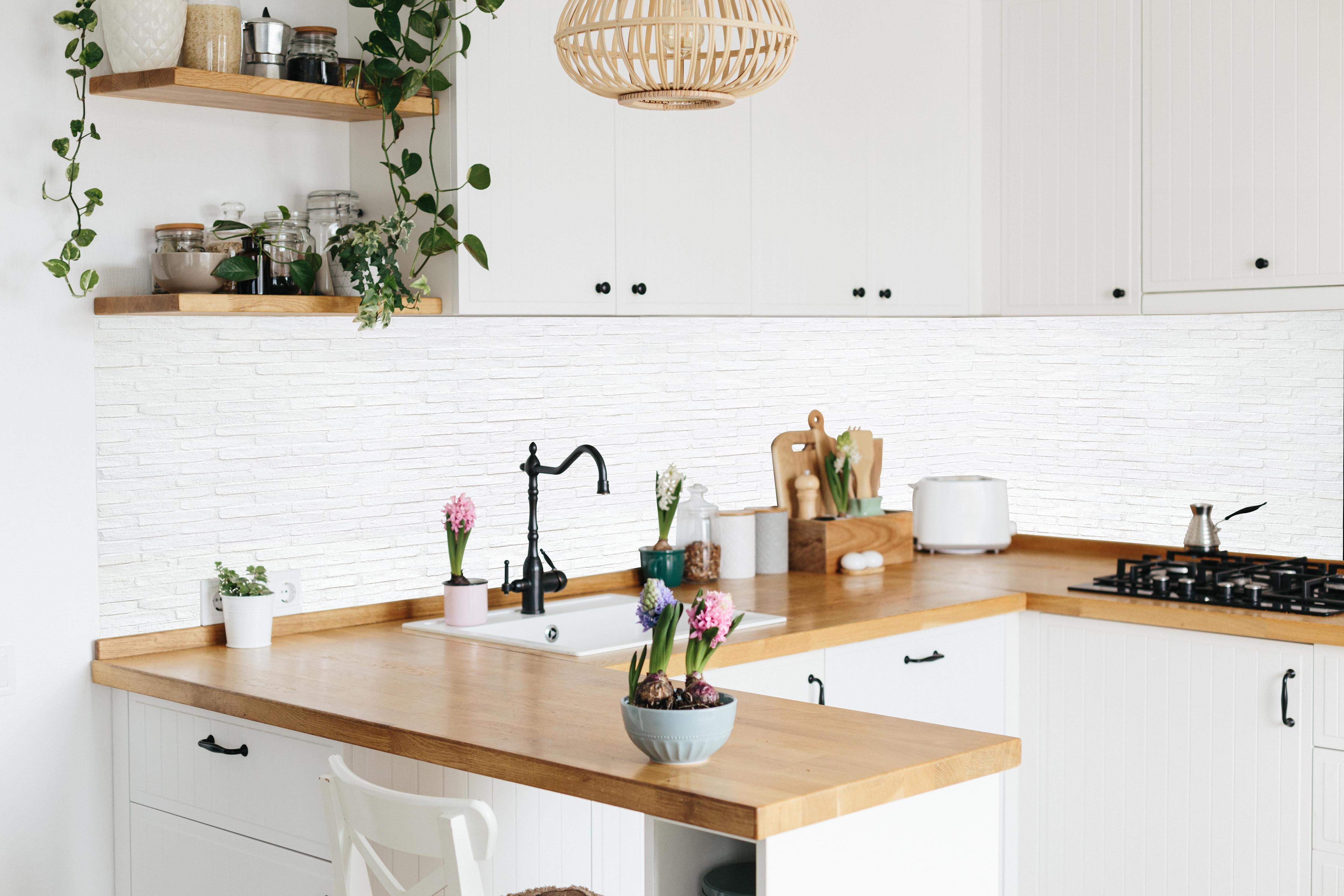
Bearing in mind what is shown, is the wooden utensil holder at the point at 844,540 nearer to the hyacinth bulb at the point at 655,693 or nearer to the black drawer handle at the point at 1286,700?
the black drawer handle at the point at 1286,700

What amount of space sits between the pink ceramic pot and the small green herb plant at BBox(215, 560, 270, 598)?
377 mm

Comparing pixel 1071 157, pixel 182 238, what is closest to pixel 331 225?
pixel 182 238

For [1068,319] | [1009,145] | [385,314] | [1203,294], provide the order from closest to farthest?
[385,314] < [1203,294] < [1009,145] < [1068,319]

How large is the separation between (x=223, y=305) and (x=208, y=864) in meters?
0.96

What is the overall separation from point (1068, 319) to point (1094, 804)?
1.65 metres

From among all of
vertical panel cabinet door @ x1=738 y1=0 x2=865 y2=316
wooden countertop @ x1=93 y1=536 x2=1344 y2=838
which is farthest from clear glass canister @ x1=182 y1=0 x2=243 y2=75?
vertical panel cabinet door @ x1=738 y1=0 x2=865 y2=316

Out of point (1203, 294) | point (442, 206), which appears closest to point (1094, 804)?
point (1203, 294)

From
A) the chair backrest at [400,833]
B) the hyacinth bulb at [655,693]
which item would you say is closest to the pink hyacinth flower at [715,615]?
the hyacinth bulb at [655,693]

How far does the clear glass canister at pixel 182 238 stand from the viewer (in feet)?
8.61

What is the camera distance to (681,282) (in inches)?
127

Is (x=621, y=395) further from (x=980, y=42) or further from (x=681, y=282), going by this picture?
(x=980, y=42)

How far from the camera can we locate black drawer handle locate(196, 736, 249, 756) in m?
2.38

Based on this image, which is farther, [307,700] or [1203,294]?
[1203,294]

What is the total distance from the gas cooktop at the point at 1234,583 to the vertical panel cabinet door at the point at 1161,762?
5.0 inches
